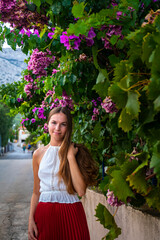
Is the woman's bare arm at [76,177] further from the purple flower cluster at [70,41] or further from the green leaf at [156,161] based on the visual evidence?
the green leaf at [156,161]

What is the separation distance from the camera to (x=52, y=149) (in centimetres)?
246

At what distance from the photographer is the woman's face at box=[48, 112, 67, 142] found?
242 cm

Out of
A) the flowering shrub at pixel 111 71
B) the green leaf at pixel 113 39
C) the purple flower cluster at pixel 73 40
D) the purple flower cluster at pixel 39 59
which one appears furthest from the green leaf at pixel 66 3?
the purple flower cluster at pixel 39 59

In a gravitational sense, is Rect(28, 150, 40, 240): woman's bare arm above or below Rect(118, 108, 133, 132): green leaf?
below

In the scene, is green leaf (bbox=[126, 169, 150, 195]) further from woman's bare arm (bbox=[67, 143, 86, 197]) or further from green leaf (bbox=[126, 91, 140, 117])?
woman's bare arm (bbox=[67, 143, 86, 197])


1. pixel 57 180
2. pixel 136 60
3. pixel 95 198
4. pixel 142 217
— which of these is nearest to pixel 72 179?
pixel 57 180

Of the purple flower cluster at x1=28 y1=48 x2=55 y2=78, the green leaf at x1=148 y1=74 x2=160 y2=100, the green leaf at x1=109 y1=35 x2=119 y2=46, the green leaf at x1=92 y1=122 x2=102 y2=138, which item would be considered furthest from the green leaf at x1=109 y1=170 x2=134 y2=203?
the purple flower cluster at x1=28 y1=48 x2=55 y2=78

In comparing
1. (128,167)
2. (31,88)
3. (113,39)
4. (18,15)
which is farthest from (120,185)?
(31,88)

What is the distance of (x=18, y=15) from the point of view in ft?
8.66

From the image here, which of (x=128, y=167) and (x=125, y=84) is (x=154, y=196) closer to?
(x=128, y=167)

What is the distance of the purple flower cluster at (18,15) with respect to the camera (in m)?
2.56

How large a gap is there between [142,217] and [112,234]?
1.11m

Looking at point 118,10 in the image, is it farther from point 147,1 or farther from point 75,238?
point 75,238

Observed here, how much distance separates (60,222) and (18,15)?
1.63m
